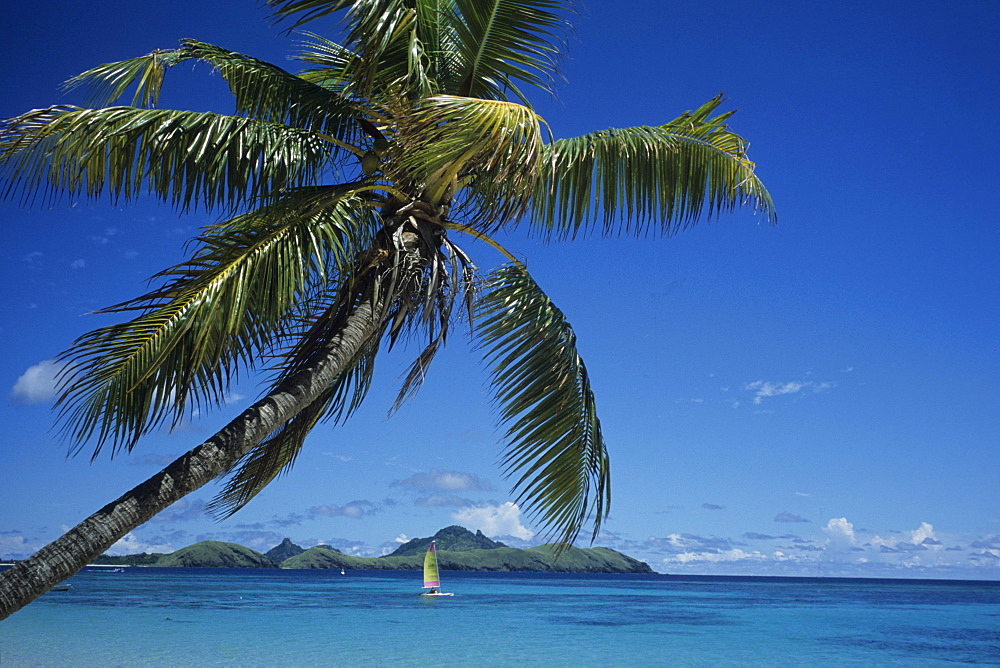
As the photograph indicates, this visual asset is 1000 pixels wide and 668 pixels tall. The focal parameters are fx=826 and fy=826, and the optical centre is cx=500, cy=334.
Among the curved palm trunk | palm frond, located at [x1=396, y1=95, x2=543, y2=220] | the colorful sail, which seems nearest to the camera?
the curved palm trunk

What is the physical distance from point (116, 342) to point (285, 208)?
124 cm

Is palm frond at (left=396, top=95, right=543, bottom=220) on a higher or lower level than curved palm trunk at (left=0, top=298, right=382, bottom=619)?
higher

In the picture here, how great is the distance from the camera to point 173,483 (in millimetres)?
4199

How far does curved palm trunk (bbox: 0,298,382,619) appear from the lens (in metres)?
3.84

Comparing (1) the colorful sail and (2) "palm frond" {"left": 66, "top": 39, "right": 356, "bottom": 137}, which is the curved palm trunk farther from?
(1) the colorful sail

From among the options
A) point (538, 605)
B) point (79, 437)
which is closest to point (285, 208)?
point (79, 437)

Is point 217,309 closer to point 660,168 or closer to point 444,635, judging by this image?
point 660,168

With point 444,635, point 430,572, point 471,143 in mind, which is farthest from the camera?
point 430,572

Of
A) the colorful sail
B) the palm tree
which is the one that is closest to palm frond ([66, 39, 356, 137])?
the palm tree

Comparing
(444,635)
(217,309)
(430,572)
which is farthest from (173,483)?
(430,572)

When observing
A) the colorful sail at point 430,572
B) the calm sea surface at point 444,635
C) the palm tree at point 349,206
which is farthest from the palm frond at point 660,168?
the colorful sail at point 430,572

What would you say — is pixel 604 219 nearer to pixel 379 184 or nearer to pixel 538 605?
pixel 379 184

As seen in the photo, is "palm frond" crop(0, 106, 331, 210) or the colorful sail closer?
"palm frond" crop(0, 106, 331, 210)

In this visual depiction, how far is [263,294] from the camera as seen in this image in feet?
15.6
